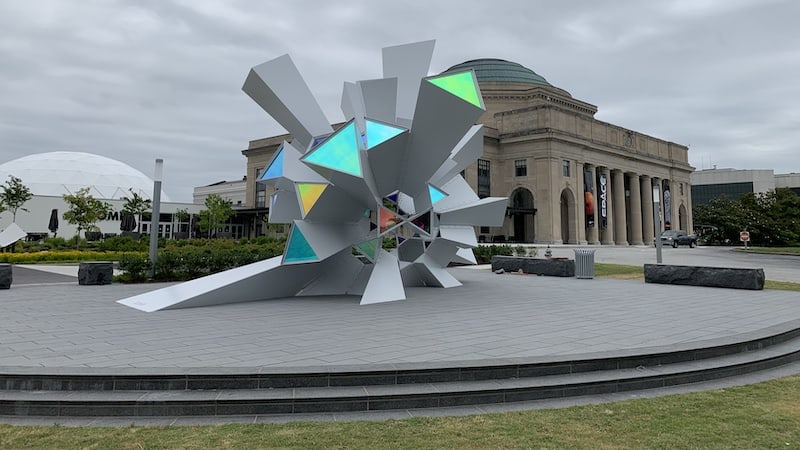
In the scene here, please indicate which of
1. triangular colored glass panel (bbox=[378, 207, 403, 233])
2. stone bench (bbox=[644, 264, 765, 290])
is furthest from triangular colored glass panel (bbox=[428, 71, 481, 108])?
stone bench (bbox=[644, 264, 765, 290])

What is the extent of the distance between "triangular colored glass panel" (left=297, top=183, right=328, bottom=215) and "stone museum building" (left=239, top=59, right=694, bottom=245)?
47.5m

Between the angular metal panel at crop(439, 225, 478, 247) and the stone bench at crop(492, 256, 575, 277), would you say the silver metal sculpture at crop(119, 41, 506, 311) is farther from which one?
the stone bench at crop(492, 256, 575, 277)

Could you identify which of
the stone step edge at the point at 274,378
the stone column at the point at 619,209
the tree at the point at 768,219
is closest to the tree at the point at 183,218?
the stone column at the point at 619,209

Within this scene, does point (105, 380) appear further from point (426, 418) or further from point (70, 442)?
point (426, 418)

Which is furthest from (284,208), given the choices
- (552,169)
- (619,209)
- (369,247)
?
(619,209)

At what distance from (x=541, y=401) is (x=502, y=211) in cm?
856

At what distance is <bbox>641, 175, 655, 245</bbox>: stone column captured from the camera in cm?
7212

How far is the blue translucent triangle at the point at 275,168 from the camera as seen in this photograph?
11785mm

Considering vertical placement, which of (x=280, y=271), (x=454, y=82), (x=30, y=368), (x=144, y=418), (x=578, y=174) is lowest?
(x=144, y=418)

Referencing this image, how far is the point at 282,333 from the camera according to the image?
286 inches

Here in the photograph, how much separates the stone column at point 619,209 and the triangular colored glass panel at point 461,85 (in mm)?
63461

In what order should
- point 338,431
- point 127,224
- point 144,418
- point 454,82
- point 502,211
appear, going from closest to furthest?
point 338,431 < point 144,418 < point 454,82 < point 502,211 < point 127,224

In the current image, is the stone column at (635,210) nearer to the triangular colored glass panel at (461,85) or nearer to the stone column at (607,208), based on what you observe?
the stone column at (607,208)

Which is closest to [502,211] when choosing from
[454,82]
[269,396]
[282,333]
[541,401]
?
[454,82]
